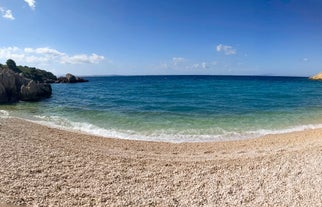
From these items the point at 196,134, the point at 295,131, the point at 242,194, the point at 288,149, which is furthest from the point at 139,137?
the point at 295,131

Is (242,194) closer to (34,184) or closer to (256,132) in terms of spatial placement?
(34,184)

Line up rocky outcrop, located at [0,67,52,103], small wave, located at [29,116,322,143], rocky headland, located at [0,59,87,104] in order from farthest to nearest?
1. rocky outcrop, located at [0,67,52,103]
2. rocky headland, located at [0,59,87,104]
3. small wave, located at [29,116,322,143]

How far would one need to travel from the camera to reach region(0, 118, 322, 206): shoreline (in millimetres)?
6848

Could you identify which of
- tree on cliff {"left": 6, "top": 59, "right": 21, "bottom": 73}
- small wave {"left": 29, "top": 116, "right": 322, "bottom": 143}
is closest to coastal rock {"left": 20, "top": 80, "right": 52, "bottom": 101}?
small wave {"left": 29, "top": 116, "right": 322, "bottom": 143}

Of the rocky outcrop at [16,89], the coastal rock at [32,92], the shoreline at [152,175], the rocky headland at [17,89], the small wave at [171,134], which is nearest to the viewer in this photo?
the shoreline at [152,175]

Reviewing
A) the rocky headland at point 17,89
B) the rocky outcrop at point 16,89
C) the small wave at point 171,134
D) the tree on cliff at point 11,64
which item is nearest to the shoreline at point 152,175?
the small wave at point 171,134

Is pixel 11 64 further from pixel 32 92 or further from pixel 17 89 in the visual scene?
pixel 32 92

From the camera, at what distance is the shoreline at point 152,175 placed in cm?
685

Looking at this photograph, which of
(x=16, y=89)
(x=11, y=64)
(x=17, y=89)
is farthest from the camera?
(x=11, y=64)

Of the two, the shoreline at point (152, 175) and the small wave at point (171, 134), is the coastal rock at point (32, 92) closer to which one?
the small wave at point (171, 134)

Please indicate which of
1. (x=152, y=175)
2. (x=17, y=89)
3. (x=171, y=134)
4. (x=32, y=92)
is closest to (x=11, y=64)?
(x=17, y=89)

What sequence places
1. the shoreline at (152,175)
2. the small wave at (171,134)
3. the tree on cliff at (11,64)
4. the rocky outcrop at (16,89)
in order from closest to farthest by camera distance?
the shoreline at (152,175)
the small wave at (171,134)
the rocky outcrop at (16,89)
the tree on cliff at (11,64)

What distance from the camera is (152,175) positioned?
28.3 ft

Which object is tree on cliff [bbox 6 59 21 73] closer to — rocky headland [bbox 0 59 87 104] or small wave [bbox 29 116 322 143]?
rocky headland [bbox 0 59 87 104]
